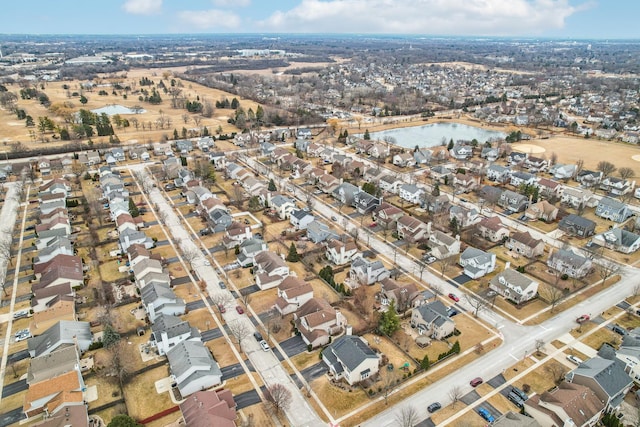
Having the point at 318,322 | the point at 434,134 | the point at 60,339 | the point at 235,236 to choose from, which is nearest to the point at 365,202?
the point at 235,236

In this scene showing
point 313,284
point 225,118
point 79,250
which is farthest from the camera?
point 225,118

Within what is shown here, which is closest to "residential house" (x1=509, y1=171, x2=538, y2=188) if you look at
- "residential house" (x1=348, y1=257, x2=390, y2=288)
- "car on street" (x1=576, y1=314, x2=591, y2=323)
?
"car on street" (x1=576, y1=314, x2=591, y2=323)

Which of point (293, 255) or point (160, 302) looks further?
point (293, 255)

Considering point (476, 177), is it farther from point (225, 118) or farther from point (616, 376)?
point (225, 118)

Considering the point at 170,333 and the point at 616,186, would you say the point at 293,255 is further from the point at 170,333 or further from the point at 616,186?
the point at 616,186

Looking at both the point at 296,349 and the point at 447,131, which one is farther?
the point at 447,131

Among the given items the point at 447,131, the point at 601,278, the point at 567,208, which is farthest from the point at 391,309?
the point at 447,131
